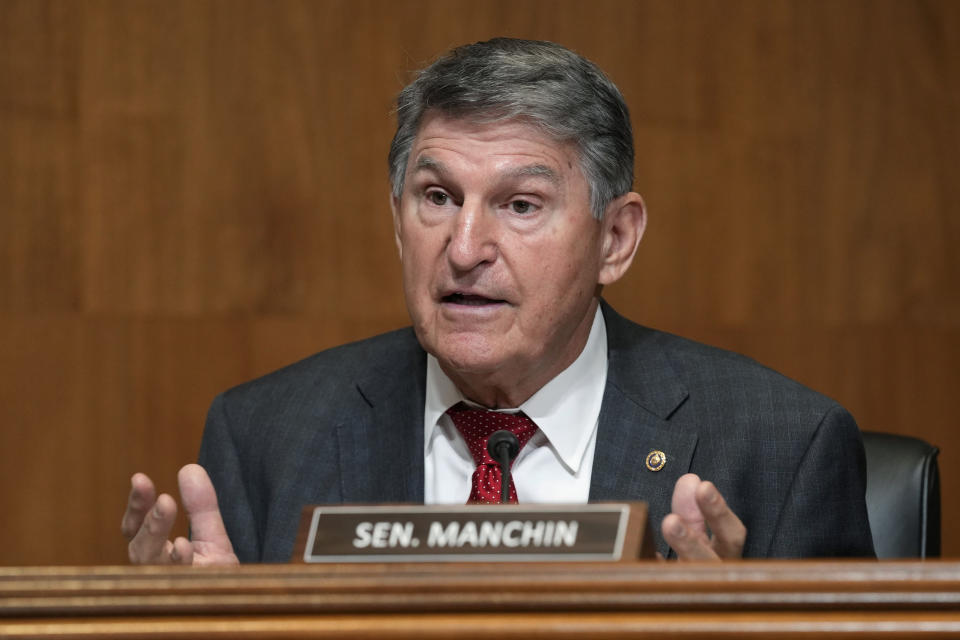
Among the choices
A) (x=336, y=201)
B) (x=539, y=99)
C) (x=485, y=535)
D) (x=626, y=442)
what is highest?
(x=539, y=99)

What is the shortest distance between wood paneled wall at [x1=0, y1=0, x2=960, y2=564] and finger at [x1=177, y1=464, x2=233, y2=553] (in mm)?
1412

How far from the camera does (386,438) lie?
1.97 metres

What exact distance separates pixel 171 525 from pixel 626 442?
0.79 m

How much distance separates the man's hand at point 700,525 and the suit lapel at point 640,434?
429 mm

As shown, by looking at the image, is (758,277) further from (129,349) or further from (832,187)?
(129,349)

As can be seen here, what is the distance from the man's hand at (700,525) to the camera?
1.21 m

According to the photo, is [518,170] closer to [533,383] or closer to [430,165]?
[430,165]

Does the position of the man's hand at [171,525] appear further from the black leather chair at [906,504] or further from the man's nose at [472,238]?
the black leather chair at [906,504]

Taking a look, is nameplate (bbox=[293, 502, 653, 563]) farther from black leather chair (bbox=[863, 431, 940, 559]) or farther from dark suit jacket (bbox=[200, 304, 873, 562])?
black leather chair (bbox=[863, 431, 940, 559])

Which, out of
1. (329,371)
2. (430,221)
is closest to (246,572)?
(430,221)

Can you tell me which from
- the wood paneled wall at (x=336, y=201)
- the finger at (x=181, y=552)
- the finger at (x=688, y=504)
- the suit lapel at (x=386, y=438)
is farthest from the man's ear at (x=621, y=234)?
the wood paneled wall at (x=336, y=201)

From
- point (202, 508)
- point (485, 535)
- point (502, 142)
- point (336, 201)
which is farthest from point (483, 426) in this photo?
point (336, 201)

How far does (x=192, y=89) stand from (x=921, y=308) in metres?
1.95

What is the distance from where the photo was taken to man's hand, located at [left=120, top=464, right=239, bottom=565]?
1316 mm
